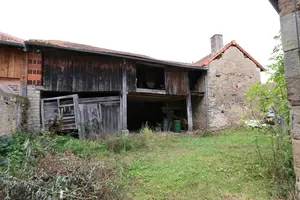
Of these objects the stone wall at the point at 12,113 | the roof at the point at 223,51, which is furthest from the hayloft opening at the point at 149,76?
the stone wall at the point at 12,113

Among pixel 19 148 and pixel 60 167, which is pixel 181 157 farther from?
pixel 19 148

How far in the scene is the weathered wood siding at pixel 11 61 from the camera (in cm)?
714

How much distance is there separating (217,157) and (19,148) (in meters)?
5.30

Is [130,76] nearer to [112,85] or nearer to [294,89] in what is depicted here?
[112,85]

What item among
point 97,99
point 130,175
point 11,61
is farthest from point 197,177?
point 11,61

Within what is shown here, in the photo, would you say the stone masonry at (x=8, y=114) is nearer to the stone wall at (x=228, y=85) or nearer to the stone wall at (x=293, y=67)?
the stone wall at (x=293, y=67)

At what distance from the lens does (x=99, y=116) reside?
8555mm

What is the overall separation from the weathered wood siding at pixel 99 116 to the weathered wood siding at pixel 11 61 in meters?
2.64

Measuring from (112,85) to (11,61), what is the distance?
4065mm

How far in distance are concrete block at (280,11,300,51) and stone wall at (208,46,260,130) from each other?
872 centimetres

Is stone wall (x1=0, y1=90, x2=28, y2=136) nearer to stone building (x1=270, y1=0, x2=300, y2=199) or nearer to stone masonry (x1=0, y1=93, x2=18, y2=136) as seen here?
stone masonry (x1=0, y1=93, x2=18, y2=136)

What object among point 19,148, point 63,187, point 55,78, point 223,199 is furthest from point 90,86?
point 223,199

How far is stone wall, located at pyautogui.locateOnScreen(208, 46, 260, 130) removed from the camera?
11320mm

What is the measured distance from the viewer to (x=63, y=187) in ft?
8.71
